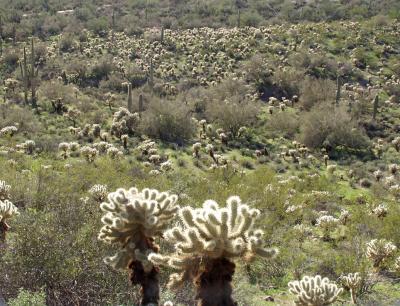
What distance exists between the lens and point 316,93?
116 feet

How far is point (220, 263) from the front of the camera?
18.7ft

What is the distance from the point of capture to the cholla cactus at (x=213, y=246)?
5.50 meters

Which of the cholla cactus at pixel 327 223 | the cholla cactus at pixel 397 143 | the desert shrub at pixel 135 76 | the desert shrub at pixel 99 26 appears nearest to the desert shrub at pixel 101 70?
the desert shrub at pixel 135 76

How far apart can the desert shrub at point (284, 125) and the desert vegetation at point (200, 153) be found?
0.28ft

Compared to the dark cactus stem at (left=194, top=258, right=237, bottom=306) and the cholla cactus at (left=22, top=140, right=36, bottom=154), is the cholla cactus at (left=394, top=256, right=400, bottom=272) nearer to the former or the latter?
the dark cactus stem at (left=194, top=258, right=237, bottom=306)

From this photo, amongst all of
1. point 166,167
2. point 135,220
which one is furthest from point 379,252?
point 166,167

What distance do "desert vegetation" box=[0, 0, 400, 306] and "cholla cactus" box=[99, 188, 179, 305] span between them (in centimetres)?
2

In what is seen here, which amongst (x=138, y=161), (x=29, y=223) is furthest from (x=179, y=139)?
(x=29, y=223)

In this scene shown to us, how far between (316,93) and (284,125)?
5.47 meters

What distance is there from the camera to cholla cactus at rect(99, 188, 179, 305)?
5883 millimetres

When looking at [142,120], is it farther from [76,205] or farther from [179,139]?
[76,205]

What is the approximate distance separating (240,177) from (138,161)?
6064mm

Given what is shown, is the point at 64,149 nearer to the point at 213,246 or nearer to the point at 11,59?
the point at 213,246

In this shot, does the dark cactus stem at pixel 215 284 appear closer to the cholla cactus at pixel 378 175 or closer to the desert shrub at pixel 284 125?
the cholla cactus at pixel 378 175
